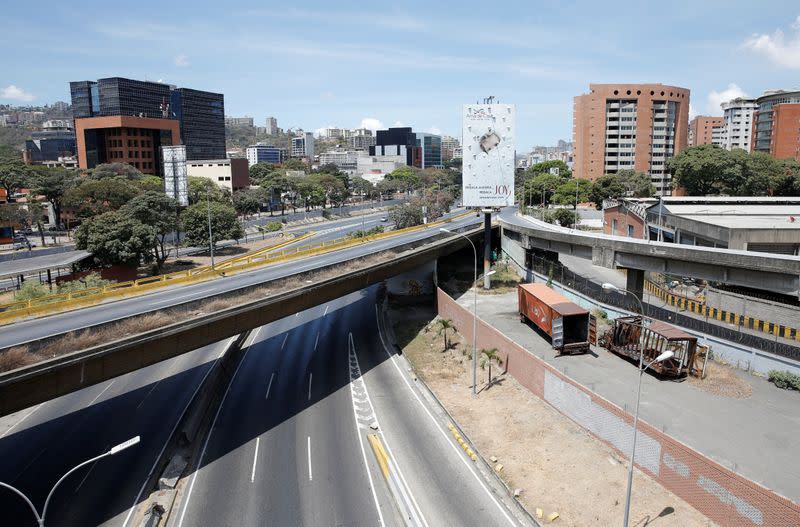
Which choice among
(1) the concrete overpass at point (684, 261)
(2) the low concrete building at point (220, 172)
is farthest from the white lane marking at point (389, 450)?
(2) the low concrete building at point (220, 172)

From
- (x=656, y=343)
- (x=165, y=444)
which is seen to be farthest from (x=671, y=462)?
(x=165, y=444)

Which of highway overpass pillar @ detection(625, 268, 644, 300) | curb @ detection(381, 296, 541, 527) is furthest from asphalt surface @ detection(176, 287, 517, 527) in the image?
highway overpass pillar @ detection(625, 268, 644, 300)

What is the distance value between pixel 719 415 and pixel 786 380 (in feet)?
23.9

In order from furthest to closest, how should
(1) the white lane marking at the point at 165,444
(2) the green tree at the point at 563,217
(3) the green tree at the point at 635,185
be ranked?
(3) the green tree at the point at 635,185 < (2) the green tree at the point at 563,217 < (1) the white lane marking at the point at 165,444

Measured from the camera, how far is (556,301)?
133ft

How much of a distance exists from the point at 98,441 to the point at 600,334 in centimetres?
3571

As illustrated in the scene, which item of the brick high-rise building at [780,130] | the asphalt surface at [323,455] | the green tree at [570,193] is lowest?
the asphalt surface at [323,455]

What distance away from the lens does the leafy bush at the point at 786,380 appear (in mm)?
31833

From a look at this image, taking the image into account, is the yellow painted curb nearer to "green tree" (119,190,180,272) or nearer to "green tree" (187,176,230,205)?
"green tree" (119,190,180,272)

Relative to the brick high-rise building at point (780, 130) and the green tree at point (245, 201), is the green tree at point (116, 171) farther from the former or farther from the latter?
the brick high-rise building at point (780, 130)

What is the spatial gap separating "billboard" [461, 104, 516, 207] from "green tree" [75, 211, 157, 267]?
3961 cm

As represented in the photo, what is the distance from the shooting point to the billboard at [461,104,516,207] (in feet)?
188

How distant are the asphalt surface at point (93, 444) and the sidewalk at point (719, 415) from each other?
2567 cm

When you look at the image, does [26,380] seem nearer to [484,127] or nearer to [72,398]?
[72,398]
